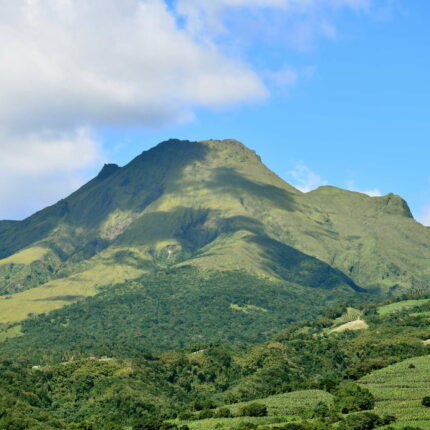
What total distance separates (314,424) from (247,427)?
619 inches

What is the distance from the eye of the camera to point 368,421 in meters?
190

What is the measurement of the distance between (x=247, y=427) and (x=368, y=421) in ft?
93.1

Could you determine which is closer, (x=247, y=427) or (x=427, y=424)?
(x=427, y=424)

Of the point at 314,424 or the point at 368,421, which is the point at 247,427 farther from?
the point at 368,421

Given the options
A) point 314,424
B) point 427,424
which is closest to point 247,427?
point 314,424

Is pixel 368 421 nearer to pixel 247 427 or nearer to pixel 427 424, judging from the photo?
pixel 427 424

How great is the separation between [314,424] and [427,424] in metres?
26.0

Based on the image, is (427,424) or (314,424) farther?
(314,424)

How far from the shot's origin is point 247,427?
19962cm

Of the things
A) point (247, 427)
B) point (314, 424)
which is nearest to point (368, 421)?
point (314, 424)

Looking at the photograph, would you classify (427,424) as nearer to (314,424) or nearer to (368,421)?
(368,421)

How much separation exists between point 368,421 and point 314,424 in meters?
12.8

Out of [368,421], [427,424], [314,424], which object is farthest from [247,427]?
[427,424]

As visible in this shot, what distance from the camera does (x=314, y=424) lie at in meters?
195
